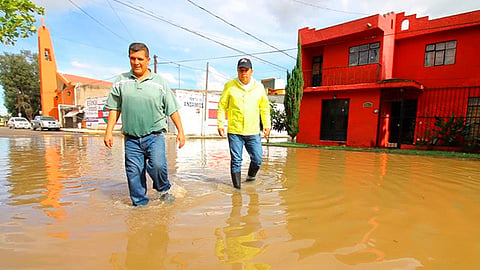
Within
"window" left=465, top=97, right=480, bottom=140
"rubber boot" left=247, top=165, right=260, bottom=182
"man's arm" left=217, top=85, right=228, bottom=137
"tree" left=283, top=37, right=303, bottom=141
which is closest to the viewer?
"man's arm" left=217, top=85, right=228, bottom=137

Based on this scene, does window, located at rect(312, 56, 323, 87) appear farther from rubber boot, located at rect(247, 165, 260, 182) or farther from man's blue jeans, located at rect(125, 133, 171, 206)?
man's blue jeans, located at rect(125, 133, 171, 206)

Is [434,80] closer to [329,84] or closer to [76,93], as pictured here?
[329,84]

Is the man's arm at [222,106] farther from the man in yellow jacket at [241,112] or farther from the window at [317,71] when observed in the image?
the window at [317,71]

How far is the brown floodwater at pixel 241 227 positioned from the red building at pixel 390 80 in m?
9.23

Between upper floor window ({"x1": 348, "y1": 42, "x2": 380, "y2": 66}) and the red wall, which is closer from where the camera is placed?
the red wall

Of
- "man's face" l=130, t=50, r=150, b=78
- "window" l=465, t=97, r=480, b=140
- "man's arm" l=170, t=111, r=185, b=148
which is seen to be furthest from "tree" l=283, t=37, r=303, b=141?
"man's face" l=130, t=50, r=150, b=78

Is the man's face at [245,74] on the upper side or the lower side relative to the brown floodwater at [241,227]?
upper

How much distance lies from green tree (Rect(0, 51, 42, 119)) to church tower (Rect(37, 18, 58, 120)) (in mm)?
9940

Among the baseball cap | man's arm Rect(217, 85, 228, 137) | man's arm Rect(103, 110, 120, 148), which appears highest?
the baseball cap

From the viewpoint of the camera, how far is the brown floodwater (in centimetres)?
147

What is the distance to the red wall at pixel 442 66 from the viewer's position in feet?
33.5

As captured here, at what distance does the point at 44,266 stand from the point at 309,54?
1574 centimetres

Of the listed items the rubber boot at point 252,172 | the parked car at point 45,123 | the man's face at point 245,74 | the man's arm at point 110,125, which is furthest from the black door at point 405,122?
the parked car at point 45,123

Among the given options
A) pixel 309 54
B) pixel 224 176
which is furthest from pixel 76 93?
pixel 224 176
